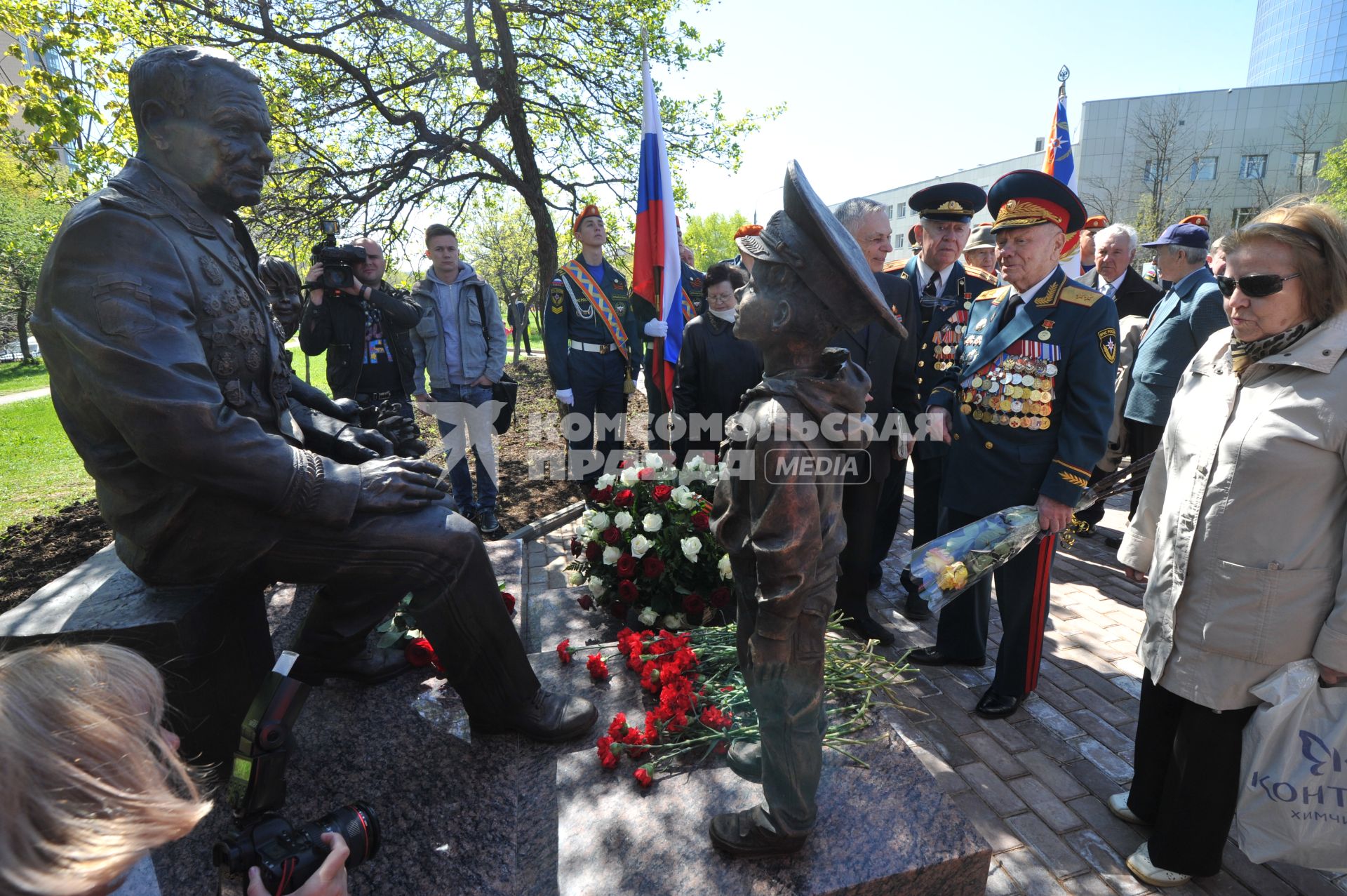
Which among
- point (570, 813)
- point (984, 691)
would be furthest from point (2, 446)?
point (984, 691)

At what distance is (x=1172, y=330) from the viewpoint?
5.08 m

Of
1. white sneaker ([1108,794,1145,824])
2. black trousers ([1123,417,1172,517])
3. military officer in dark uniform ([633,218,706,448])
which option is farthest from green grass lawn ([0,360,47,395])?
white sneaker ([1108,794,1145,824])

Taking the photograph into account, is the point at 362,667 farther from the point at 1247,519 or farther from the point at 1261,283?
the point at 1261,283

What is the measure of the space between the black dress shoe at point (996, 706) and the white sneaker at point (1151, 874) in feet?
3.12

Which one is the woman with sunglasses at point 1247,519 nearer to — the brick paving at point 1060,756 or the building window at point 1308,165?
the brick paving at point 1060,756

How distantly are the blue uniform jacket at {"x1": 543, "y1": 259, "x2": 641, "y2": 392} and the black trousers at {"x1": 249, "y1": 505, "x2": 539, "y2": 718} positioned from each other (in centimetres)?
413

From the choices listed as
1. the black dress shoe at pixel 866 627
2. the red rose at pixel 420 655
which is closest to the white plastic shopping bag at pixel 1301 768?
the black dress shoe at pixel 866 627

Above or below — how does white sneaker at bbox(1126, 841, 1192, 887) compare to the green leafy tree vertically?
below

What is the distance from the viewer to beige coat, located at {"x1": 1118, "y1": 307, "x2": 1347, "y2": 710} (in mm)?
2023

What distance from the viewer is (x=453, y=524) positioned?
2.38m

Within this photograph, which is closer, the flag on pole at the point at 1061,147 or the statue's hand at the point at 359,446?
the statue's hand at the point at 359,446

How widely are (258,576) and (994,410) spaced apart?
328 centimetres

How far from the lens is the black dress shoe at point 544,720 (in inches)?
99.0

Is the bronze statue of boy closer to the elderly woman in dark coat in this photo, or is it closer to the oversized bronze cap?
the oversized bronze cap
